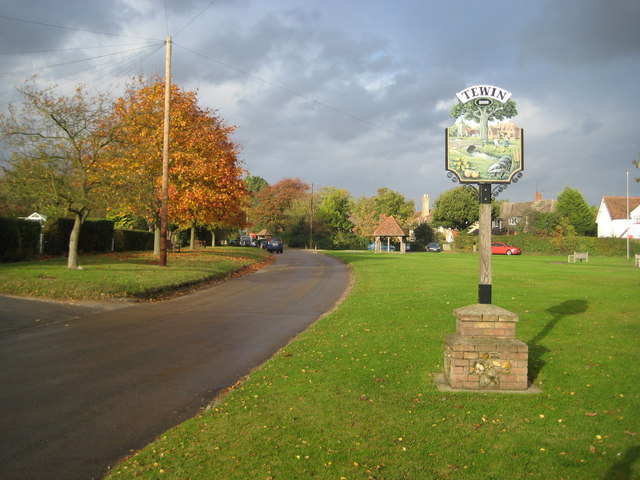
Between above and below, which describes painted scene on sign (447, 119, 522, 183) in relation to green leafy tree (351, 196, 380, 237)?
below

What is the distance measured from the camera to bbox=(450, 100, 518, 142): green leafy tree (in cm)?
806

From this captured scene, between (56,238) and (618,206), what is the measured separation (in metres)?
76.3

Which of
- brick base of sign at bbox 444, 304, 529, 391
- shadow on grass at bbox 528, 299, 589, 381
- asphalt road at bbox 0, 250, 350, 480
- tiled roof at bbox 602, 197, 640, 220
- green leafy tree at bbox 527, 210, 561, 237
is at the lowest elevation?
asphalt road at bbox 0, 250, 350, 480

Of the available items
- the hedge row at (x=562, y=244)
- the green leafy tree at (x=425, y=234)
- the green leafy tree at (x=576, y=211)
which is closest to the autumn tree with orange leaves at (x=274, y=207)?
the green leafy tree at (x=425, y=234)

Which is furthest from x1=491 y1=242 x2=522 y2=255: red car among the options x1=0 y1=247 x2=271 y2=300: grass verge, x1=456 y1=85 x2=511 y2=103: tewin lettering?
x1=456 y1=85 x2=511 y2=103: tewin lettering

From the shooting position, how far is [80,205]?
1909 cm

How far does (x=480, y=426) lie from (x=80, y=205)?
1786cm

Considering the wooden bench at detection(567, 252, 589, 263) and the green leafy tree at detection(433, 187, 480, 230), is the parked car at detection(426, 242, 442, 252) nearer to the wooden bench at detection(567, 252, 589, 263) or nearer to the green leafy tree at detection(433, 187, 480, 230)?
the green leafy tree at detection(433, 187, 480, 230)

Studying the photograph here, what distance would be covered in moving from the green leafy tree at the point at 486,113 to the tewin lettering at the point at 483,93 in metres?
0.08

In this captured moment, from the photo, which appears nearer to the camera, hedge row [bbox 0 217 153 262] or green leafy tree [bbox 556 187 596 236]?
hedge row [bbox 0 217 153 262]

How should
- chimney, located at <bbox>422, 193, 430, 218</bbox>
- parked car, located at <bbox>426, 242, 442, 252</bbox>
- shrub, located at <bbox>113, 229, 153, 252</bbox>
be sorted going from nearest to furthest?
shrub, located at <bbox>113, 229, 153, 252</bbox> → parked car, located at <bbox>426, 242, 442, 252</bbox> → chimney, located at <bbox>422, 193, 430, 218</bbox>

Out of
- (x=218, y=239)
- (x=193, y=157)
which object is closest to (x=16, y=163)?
(x=193, y=157)

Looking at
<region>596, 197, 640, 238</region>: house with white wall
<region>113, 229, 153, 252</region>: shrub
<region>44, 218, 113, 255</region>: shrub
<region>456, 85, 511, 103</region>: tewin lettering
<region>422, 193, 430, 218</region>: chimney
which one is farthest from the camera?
<region>422, 193, 430, 218</region>: chimney

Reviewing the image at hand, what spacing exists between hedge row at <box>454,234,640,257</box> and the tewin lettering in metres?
60.8
